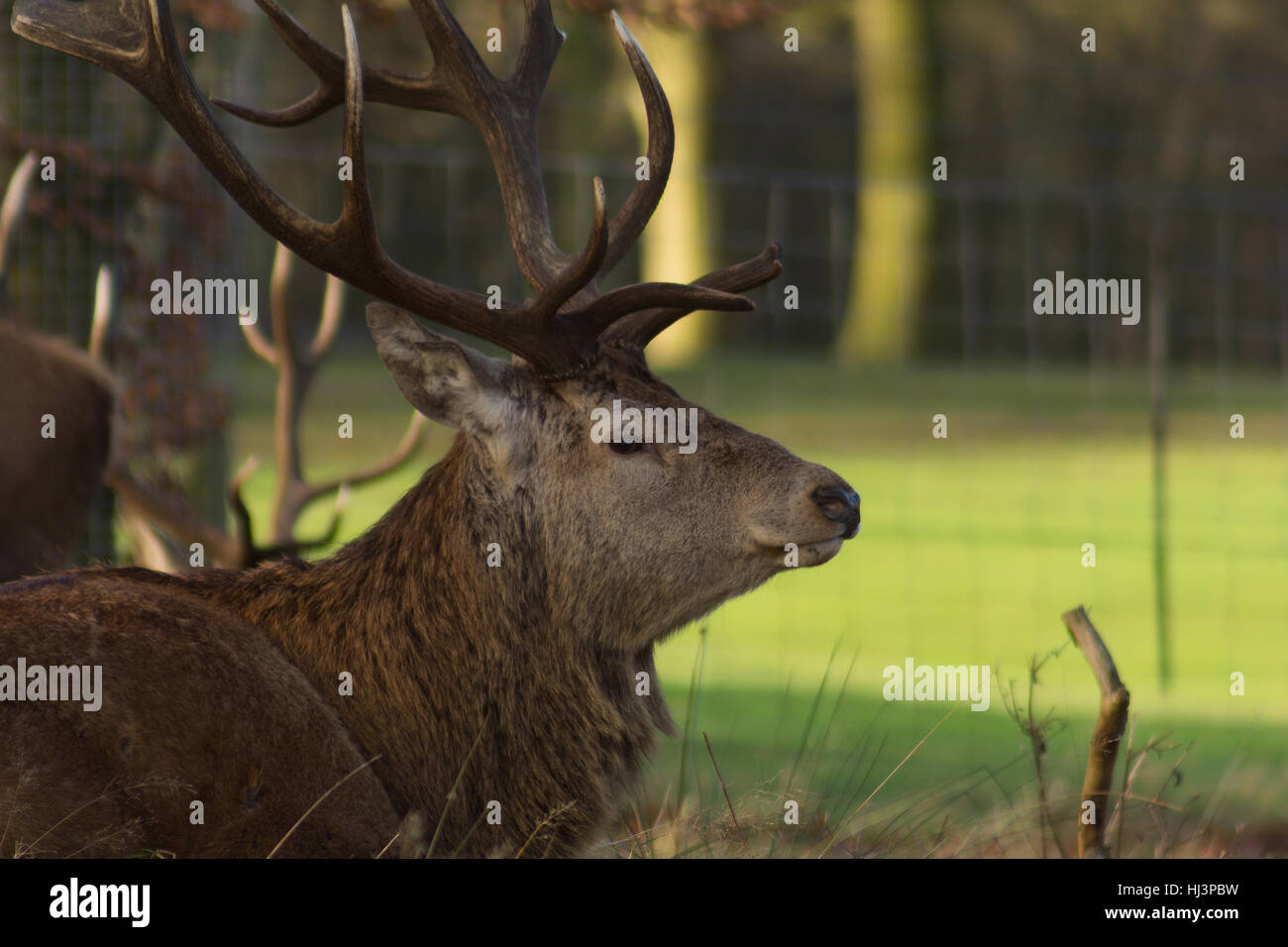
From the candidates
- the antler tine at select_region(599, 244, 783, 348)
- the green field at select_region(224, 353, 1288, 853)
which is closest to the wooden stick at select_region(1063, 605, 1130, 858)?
the green field at select_region(224, 353, 1288, 853)

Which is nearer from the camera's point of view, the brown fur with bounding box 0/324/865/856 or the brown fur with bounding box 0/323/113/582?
the brown fur with bounding box 0/324/865/856

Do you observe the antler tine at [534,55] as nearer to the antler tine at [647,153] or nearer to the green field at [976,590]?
the antler tine at [647,153]

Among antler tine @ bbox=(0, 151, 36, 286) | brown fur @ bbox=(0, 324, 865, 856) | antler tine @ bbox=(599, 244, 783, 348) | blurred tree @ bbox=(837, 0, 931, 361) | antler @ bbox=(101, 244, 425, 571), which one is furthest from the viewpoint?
blurred tree @ bbox=(837, 0, 931, 361)

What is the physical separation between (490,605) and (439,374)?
46 centimetres

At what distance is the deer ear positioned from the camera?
120 inches

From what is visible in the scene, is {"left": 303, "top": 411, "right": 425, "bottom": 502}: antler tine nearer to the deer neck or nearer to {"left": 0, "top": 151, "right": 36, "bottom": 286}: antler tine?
{"left": 0, "top": 151, "right": 36, "bottom": 286}: antler tine

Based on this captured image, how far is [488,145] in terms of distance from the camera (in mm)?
3650

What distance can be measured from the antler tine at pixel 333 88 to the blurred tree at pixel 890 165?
51.5ft

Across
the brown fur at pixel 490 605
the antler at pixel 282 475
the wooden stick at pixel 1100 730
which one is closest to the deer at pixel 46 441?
the antler at pixel 282 475

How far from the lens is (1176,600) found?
10.8 metres

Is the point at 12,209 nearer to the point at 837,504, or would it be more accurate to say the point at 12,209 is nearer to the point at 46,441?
the point at 46,441

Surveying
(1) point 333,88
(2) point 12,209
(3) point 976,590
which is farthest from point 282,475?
(3) point 976,590

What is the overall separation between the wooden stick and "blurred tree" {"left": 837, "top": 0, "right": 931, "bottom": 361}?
53.9 ft
